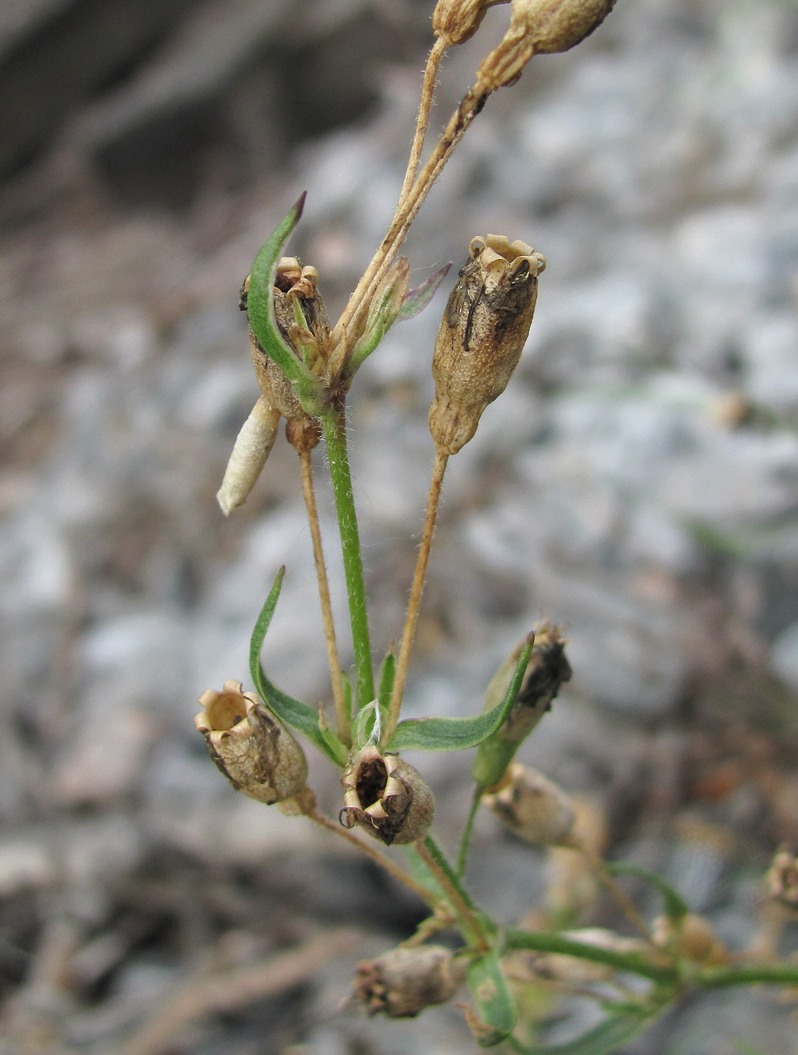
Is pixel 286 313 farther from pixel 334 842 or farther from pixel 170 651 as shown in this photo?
pixel 170 651

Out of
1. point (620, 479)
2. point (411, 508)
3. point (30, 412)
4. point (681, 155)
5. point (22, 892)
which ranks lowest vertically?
point (22, 892)

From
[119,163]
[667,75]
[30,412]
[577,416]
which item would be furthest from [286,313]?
[119,163]

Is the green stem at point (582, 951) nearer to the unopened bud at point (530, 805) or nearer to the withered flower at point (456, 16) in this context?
the unopened bud at point (530, 805)

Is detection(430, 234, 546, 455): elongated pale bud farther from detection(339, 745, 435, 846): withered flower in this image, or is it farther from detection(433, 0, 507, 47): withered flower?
detection(339, 745, 435, 846): withered flower

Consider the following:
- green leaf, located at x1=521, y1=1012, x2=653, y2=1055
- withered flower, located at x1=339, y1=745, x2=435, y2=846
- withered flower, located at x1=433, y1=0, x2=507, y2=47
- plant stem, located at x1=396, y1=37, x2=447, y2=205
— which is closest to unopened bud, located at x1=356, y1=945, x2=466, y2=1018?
green leaf, located at x1=521, y1=1012, x2=653, y2=1055

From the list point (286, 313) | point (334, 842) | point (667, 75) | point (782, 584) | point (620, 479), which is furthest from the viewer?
point (667, 75)

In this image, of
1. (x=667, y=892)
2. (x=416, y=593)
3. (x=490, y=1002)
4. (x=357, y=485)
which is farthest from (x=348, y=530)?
(x=357, y=485)

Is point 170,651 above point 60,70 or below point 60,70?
below
